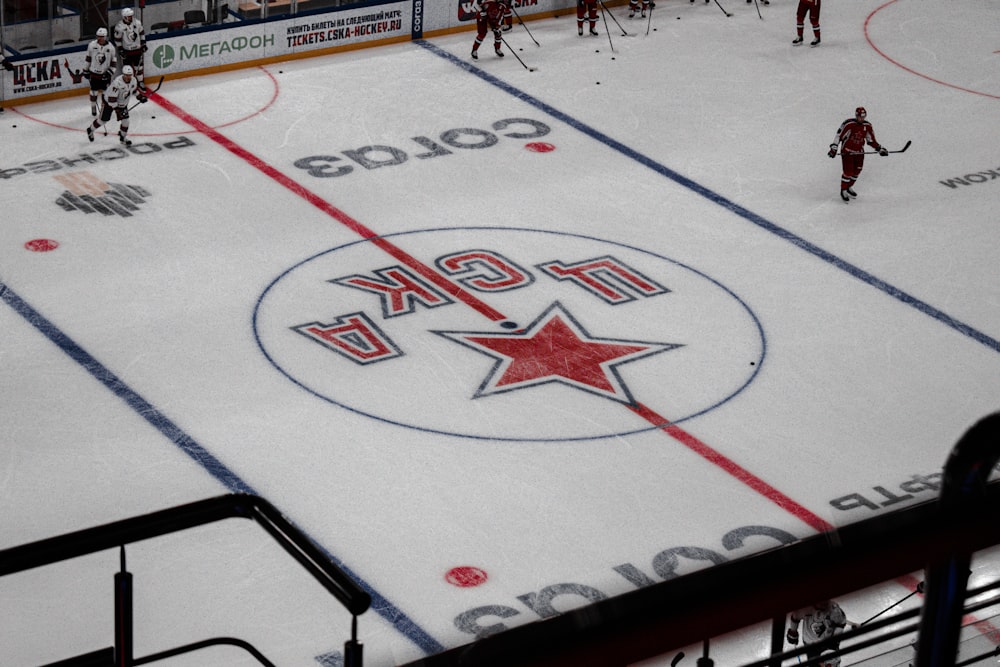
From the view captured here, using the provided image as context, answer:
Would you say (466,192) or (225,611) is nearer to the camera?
(225,611)

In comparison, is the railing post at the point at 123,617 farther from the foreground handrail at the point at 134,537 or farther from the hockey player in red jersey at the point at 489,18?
the hockey player in red jersey at the point at 489,18

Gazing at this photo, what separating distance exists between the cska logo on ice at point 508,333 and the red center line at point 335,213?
0.07 ft

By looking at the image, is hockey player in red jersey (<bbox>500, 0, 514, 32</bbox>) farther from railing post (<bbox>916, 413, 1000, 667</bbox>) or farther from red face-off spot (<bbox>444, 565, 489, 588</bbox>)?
railing post (<bbox>916, 413, 1000, 667</bbox>)

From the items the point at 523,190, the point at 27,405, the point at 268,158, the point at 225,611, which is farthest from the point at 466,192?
the point at 225,611

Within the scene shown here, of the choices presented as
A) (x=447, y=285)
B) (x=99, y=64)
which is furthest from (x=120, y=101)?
(x=447, y=285)

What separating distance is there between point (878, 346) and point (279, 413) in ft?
13.6

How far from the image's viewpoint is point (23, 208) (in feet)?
39.7

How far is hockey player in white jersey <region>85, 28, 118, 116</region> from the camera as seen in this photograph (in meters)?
13.6

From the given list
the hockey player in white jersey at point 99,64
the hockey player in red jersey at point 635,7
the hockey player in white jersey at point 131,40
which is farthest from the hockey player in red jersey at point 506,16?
the hockey player in white jersey at point 99,64

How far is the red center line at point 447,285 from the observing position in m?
8.82

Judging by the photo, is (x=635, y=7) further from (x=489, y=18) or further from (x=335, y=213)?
(x=335, y=213)

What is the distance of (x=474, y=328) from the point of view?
10.7 metres

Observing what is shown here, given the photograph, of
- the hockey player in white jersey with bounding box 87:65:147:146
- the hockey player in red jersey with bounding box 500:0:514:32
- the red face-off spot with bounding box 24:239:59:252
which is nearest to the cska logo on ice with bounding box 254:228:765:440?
the red face-off spot with bounding box 24:239:59:252

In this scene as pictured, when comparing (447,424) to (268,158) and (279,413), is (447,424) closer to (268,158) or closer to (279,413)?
(279,413)
